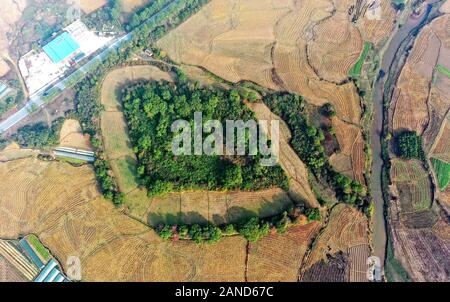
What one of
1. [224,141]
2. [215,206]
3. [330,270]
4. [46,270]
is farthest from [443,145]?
[46,270]

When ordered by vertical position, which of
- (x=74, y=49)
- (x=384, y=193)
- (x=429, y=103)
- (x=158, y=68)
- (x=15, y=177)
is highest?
(x=74, y=49)

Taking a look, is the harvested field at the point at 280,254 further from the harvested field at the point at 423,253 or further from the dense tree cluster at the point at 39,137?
the dense tree cluster at the point at 39,137

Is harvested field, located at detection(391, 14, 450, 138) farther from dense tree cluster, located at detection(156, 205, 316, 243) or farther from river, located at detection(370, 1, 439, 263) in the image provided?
dense tree cluster, located at detection(156, 205, 316, 243)

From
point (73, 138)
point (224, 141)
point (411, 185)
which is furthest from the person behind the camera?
point (73, 138)

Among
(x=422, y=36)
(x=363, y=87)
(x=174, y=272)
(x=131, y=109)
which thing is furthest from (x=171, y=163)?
(x=422, y=36)

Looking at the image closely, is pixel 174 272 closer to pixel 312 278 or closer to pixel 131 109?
pixel 312 278

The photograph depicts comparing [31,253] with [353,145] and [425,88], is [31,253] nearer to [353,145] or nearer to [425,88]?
[353,145]
